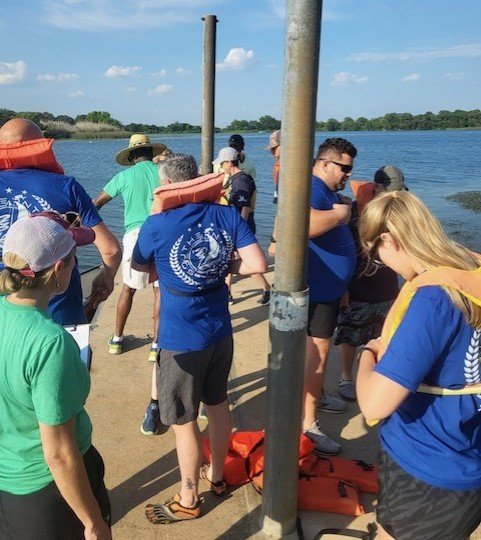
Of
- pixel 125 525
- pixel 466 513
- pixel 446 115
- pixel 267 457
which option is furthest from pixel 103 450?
pixel 446 115

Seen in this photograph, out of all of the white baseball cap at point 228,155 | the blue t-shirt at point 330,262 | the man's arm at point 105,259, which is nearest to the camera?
the man's arm at point 105,259

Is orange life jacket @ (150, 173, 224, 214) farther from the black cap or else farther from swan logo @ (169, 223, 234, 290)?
the black cap

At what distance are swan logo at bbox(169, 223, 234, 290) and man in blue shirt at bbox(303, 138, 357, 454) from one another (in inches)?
31.4

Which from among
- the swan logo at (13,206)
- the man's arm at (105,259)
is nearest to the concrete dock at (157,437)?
the man's arm at (105,259)

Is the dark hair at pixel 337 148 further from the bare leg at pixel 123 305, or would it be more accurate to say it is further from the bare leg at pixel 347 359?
the bare leg at pixel 123 305

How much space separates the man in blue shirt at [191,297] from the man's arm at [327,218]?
61cm

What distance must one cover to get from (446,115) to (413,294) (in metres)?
149

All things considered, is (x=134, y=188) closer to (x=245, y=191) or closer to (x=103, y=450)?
(x=245, y=191)

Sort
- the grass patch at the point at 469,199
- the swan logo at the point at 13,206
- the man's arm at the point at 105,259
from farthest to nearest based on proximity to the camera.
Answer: the grass patch at the point at 469,199
the man's arm at the point at 105,259
the swan logo at the point at 13,206

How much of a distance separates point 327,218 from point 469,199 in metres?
21.8

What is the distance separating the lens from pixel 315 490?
121 inches

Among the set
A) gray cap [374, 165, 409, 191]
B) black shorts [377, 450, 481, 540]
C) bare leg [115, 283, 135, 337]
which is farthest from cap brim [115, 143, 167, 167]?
black shorts [377, 450, 481, 540]

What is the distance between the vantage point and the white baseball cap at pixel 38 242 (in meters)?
1.67

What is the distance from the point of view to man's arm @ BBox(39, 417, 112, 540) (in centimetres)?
162
